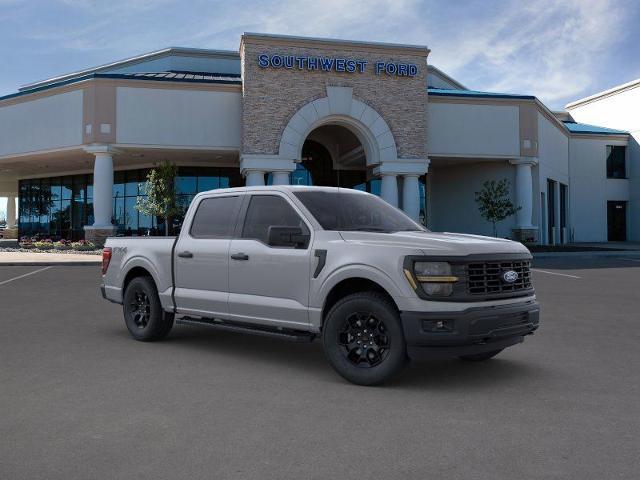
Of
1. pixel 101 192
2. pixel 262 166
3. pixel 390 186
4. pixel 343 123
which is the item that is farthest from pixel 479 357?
pixel 101 192

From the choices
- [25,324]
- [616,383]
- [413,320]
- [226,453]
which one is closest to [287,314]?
[413,320]

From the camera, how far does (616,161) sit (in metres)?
46.2

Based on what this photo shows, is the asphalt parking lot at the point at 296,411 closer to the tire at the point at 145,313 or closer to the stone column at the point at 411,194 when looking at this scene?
the tire at the point at 145,313

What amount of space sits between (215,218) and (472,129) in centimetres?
2822

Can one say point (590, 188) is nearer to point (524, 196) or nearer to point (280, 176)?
point (524, 196)

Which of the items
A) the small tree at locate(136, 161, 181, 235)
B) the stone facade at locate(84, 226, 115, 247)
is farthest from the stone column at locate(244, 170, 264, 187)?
the stone facade at locate(84, 226, 115, 247)

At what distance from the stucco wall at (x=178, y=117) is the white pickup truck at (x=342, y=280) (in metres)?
24.0

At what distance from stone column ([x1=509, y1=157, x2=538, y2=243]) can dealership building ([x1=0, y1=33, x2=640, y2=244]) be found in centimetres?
8

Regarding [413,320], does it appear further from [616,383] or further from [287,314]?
[616,383]

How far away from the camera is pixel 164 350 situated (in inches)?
299

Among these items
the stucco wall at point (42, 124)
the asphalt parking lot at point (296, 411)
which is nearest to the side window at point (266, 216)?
the asphalt parking lot at point (296, 411)

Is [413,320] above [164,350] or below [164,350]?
above

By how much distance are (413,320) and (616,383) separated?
2139 mm

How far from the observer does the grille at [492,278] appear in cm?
575
